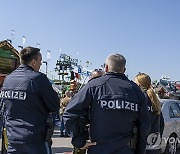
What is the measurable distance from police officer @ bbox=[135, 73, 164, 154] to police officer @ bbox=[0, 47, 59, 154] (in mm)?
1508

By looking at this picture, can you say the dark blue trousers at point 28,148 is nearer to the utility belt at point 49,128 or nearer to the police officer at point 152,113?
the utility belt at point 49,128

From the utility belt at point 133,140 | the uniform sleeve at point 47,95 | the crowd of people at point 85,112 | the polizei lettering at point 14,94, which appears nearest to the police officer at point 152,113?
the crowd of people at point 85,112

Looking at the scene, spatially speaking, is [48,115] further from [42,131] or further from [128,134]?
[128,134]

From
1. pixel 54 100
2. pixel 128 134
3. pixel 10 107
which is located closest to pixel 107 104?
pixel 128 134

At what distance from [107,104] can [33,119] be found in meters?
0.92

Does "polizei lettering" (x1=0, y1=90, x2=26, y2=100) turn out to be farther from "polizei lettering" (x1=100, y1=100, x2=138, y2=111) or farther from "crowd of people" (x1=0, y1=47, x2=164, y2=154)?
"polizei lettering" (x1=100, y1=100, x2=138, y2=111)

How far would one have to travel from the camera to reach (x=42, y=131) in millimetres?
3732

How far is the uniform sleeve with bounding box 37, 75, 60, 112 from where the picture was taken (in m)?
3.75

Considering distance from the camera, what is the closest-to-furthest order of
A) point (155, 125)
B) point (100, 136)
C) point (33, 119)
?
point (100, 136) → point (33, 119) → point (155, 125)

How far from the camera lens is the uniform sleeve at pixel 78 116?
10.9 feet

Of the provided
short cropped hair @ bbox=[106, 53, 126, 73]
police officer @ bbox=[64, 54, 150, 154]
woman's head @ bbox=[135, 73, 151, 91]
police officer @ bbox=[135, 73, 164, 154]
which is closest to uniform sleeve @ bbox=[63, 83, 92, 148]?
police officer @ bbox=[64, 54, 150, 154]

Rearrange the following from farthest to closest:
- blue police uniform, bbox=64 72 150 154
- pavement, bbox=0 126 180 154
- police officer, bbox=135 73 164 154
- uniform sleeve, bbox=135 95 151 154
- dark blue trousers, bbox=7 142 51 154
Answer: pavement, bbox=0 126 180 154
police officer, bbox=135 73 164 154
dark blue trousers, bbox=7 142 51 154
uniform sleeve, bbox=135 95 151 154
blue police uniform, bbox=64 72 150 154

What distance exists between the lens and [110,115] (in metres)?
3.28

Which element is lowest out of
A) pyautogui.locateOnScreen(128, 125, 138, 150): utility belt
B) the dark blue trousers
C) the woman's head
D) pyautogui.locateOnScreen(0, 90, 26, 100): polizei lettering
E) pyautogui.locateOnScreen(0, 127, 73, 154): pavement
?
pyautogui.locateOnScreen(0, 127, 73, 154): pavement
